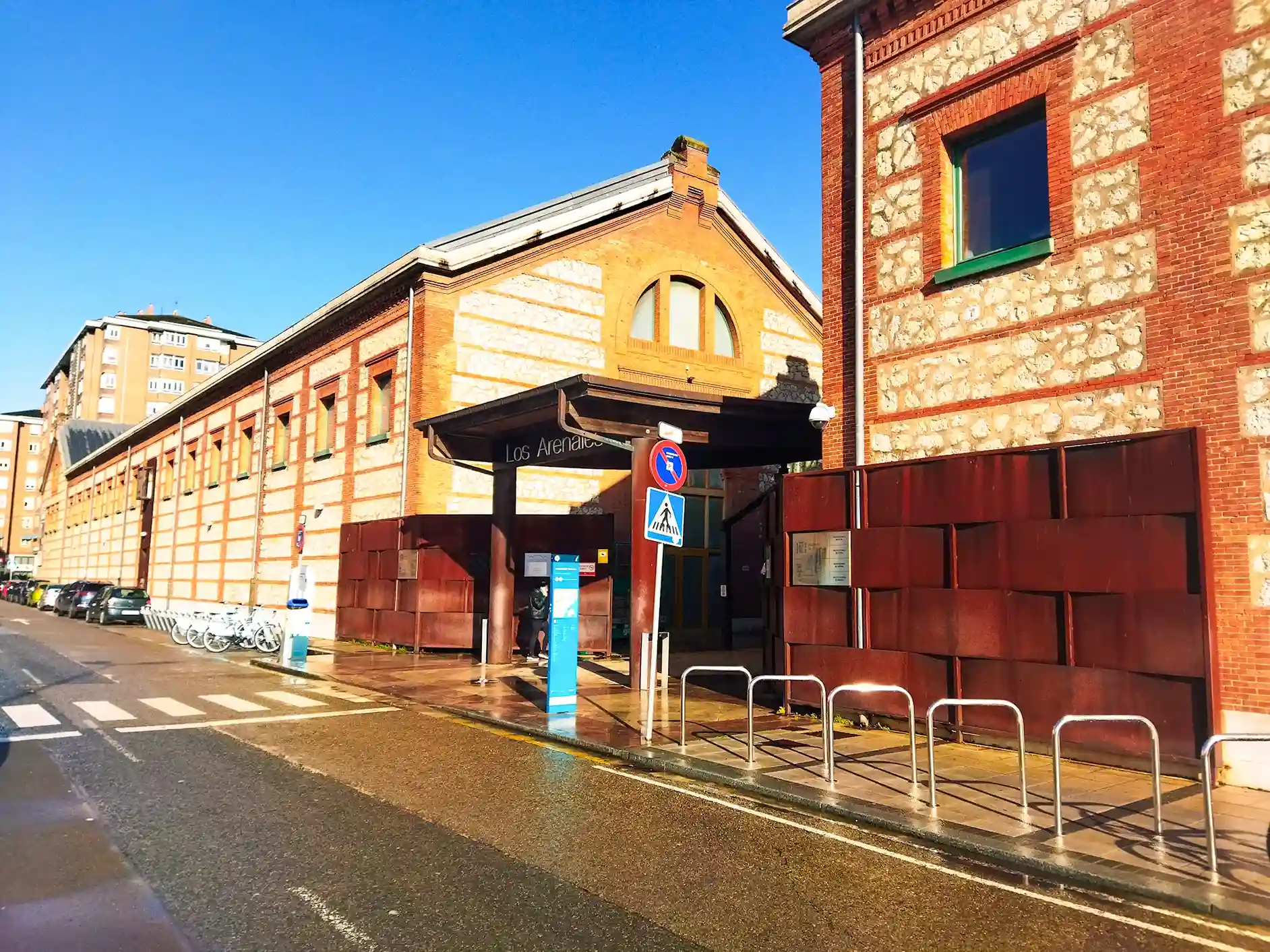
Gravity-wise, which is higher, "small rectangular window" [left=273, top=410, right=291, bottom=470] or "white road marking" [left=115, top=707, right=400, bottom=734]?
"small rectangular window" [left=273, top=410, right=291, bottom=470]

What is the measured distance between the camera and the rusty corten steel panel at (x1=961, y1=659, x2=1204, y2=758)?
8.30 metres

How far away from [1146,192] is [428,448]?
13801 mm

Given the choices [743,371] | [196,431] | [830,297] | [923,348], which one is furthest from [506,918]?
[196,431]

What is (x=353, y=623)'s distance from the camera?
78.1ft

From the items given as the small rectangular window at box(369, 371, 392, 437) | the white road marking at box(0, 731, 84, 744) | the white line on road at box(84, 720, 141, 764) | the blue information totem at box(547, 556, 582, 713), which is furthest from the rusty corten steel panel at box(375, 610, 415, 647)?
the white road marking at box(0, 731, 84, 744)

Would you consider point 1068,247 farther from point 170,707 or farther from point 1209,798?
point 170,707

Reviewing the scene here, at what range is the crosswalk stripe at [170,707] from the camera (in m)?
11.9

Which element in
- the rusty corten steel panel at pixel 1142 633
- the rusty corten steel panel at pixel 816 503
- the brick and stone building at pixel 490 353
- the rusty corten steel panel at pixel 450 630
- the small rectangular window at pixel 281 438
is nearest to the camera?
the rusty corten steel panel at pixel 1142 633

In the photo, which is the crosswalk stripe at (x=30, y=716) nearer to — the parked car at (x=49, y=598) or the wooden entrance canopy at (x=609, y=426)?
the wooden entrance canopy at (x=609, y=426)

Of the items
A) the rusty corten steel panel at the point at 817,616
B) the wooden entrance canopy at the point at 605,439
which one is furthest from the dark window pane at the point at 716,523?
the rusty corten steel panel at the point at 817,616

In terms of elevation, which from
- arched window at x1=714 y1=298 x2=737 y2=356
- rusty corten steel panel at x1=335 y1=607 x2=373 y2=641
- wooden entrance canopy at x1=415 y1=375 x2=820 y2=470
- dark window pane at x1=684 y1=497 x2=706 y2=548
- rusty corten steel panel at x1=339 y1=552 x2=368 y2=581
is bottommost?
rusty corten steel panel at x1=335 y1=607 x2=373 y2=641

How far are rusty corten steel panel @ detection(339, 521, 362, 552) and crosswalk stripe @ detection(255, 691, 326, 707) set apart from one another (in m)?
9.34

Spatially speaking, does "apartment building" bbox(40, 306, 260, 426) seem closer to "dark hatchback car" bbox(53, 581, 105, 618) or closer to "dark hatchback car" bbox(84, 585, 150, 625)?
"dark hatchback car" bbox(53, 581, 105, 618)

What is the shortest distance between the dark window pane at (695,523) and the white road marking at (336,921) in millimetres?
21472
